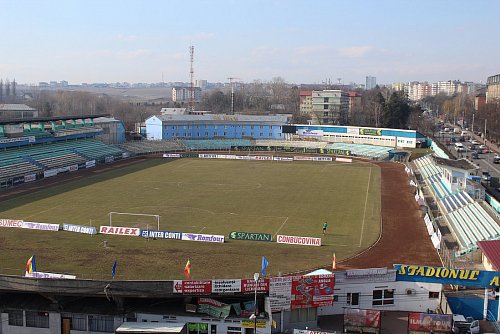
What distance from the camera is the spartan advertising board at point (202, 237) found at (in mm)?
35094

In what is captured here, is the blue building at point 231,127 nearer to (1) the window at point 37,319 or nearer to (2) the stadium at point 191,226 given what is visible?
(2) the stadium at point 191,226

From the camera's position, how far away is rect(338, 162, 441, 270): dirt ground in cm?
3095

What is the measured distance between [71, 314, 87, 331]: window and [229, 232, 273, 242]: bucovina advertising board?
13834mm

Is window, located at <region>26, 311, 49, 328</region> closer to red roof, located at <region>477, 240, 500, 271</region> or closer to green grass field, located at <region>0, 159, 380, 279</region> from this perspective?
green grass field, located at <region>0, 159, 380, 279</region>

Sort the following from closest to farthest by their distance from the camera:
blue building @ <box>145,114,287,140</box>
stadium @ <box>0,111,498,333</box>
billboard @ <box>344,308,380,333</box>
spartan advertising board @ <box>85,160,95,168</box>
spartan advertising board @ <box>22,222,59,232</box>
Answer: billboard @ <box>344,308,380,333</box> < stadium @ <box>0,111,498,333</box> < spartan advertising board @ <box>22,222,59,232</box> < spartan advertising board @ <box>85,160,95,168</box> < blue building @ <box>145,114,287,140</box>

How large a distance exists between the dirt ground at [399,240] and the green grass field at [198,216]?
1.00 meters

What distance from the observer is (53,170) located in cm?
6438

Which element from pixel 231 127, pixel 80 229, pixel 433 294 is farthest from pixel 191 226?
pixel 231 127

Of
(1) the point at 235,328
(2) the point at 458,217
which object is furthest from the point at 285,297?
(2) the point at 458,217

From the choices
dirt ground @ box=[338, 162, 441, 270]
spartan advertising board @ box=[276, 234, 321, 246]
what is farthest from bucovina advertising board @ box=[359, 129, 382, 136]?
spartan advertising board @ box=[276, 234, 321, 246]

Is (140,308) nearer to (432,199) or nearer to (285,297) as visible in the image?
(285,297)

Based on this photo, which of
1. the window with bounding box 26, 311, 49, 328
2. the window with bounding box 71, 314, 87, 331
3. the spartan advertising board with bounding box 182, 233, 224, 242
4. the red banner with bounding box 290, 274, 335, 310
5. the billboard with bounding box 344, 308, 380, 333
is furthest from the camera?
the spartan advertising board with bounding box 182, 233, 224, 242

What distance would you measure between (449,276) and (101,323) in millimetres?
16778

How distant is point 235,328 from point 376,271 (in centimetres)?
773
